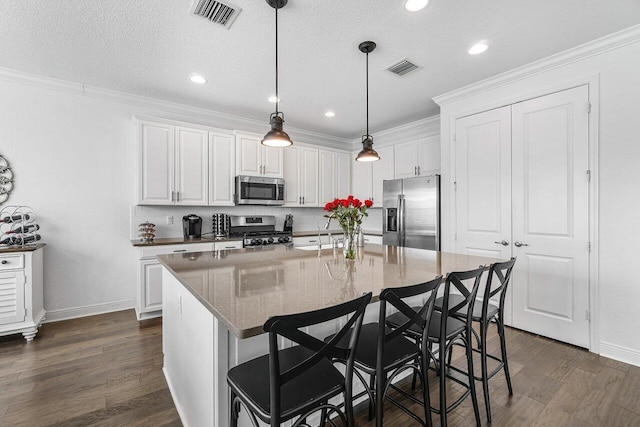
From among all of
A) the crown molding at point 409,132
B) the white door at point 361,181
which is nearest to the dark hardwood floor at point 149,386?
the crown molding at point 409,132

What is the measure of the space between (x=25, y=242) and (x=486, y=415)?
13.8ft

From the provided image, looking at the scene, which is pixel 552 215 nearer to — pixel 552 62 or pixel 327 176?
pixel 552 62

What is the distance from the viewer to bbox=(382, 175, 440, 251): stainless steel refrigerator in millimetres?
3902

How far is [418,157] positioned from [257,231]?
8.92 feet

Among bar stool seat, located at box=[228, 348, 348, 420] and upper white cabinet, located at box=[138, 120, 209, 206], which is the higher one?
upper white cabinet, located at box=[138, 120, 209, 206]

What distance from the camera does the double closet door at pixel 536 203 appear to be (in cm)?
269

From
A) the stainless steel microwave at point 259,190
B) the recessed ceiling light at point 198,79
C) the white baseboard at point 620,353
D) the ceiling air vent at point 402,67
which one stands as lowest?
the white baseboard at point 620,353

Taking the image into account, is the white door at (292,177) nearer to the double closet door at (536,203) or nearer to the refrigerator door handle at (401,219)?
the refrigerator door handle at (401,219)

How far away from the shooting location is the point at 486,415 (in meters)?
1.78

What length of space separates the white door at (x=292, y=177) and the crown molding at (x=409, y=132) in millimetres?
1544

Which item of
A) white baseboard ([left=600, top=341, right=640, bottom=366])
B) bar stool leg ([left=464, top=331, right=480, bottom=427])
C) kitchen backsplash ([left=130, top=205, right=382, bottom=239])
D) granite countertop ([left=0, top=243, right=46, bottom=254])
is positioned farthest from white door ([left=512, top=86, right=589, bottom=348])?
granite countertop ([left=0, top=243, right=46, bottom=254])

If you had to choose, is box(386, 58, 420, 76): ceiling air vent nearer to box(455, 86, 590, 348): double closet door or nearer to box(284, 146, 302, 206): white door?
box(455, 86, 590, 348): double closet door

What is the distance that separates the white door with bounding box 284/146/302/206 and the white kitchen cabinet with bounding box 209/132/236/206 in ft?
2.91

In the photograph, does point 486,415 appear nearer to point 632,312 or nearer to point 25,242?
point 632,312
